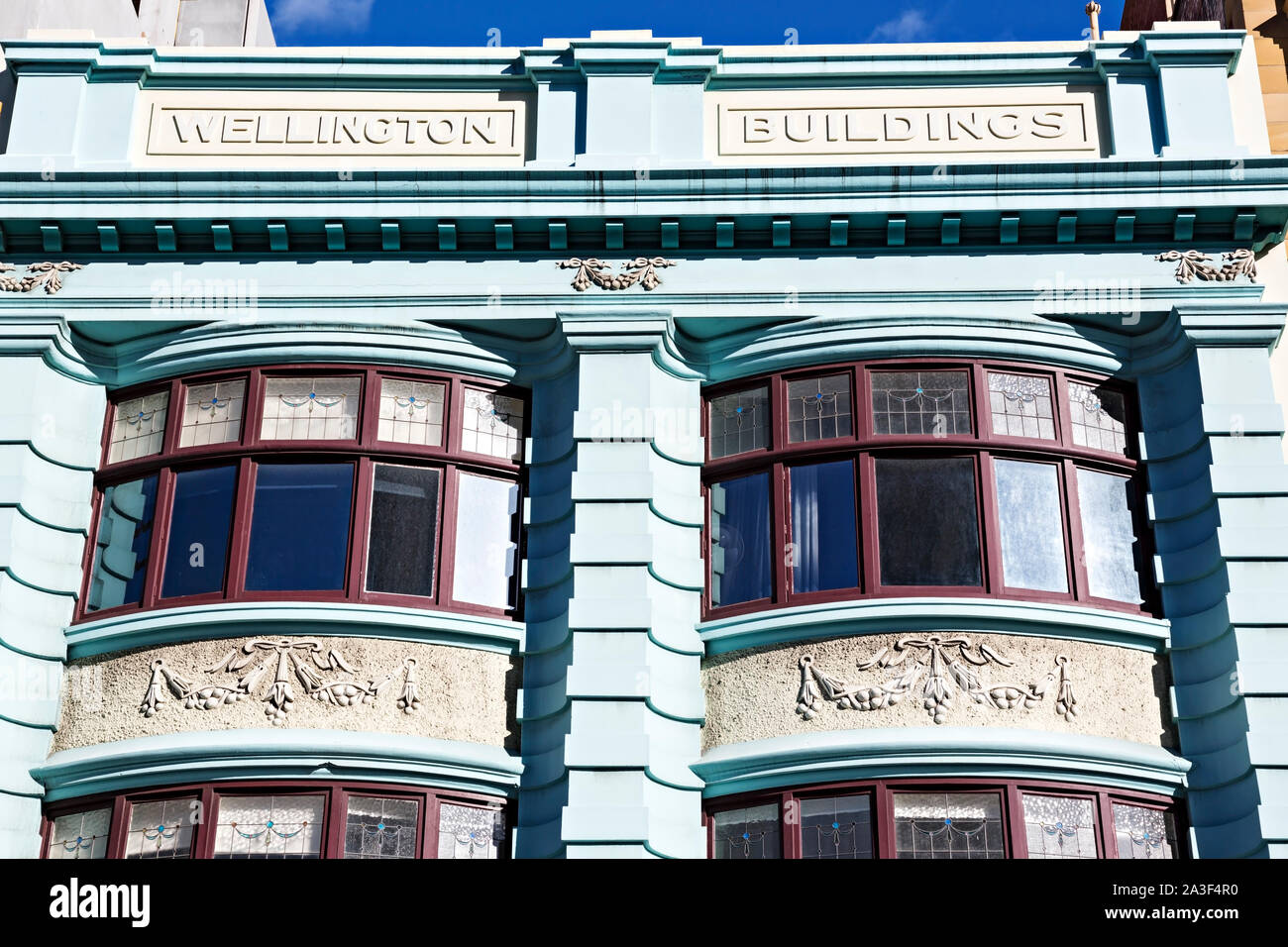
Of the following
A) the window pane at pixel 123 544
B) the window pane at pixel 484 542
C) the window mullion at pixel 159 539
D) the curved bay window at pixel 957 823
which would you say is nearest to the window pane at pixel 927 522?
the curved bay window at pixel 957 823

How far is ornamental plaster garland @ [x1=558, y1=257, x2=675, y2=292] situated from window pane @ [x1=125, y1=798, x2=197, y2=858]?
6.18 metres

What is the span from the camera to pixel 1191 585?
16188mm

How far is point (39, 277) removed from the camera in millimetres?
17719

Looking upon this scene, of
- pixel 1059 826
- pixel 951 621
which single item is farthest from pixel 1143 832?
pixel 951 621

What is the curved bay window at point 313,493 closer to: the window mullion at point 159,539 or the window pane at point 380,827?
the window mullion at point 159,539

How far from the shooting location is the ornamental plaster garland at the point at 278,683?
51.3 ft

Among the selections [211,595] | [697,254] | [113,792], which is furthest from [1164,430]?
[113,792]

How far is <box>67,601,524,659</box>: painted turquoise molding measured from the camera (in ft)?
51.8

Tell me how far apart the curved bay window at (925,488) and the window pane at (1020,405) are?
1 centimetres

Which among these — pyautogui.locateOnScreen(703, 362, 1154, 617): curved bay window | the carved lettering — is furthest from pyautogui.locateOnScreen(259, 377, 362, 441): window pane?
the carved lettering

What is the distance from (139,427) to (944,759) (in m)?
8.39

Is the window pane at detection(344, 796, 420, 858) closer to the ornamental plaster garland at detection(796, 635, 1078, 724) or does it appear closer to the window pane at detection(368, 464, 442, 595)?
the window pane at detection(368, 464, 442, 595)
